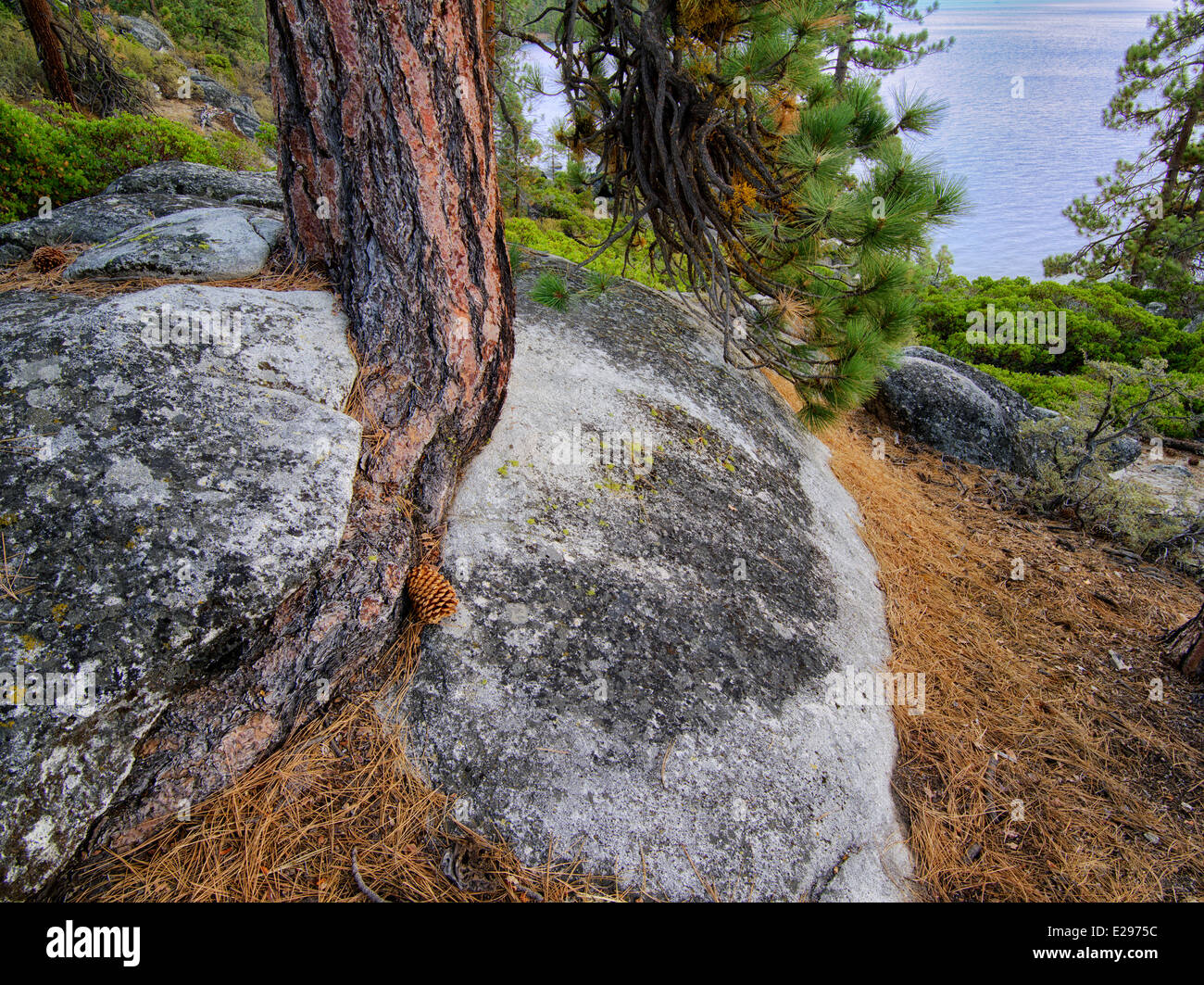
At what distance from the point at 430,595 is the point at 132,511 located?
3.02ft

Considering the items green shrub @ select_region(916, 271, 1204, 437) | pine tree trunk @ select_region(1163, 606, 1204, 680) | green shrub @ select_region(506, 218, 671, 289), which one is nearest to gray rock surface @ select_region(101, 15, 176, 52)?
green shrub @ select_region(506, 218, 671, 289)

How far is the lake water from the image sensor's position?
50.0 ft

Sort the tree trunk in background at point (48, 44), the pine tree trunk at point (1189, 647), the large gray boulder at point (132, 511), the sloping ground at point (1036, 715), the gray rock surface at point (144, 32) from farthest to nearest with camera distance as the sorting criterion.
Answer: the gray rock surface at point (144, 32) < the tree trunk in background at point (48, 44) < the pine tree trunk at point (1189, 647) < the sloping ground at point (1036, 715) < the large gray boulder at point (132, 511)

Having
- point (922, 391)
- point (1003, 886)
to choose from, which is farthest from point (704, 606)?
point (922, 391)

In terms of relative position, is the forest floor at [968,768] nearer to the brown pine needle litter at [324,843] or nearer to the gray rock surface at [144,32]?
the brown pine needle litter at [324,843]

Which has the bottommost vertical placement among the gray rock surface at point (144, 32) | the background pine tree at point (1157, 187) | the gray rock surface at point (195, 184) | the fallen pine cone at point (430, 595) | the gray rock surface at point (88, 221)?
the fallen pine cone at point (430, 595)

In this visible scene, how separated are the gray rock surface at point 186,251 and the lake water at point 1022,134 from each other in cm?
234

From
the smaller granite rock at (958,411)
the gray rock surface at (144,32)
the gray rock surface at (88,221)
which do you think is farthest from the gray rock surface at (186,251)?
the gray rock surface at (144,32)

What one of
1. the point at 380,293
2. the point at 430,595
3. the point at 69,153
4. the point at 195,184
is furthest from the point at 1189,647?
the point at 69,153

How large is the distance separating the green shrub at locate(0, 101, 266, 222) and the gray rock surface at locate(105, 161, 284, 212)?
451 millimetres

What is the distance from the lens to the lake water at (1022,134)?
600 inches

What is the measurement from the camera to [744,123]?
3639 mm

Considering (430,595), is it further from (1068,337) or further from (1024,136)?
(1024,136)

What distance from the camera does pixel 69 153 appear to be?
4.53 metres
